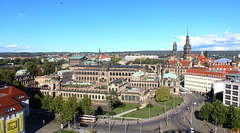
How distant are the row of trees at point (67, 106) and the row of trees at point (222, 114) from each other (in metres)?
35.5

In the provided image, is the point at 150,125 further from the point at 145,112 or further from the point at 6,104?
the point at 6,104

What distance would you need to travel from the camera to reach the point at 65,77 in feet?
423

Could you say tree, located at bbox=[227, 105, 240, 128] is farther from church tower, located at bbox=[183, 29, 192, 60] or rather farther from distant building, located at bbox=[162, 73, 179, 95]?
church tower, located at bbox=[183, 29, 192, 60]

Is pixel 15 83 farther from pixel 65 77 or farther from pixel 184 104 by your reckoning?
pixel 184 104

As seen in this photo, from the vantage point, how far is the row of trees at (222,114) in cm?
5166

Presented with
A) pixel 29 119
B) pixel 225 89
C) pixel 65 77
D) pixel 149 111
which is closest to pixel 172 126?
pixel 149 111

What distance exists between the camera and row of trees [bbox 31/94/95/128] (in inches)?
2167

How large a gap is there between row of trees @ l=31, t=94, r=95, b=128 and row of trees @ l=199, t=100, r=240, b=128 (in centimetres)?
3548

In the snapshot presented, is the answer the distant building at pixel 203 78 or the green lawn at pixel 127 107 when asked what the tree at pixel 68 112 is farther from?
the distant building at pixel 203 78

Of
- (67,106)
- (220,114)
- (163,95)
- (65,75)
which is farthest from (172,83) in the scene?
(65,75)

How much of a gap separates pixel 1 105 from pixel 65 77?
8494 cm

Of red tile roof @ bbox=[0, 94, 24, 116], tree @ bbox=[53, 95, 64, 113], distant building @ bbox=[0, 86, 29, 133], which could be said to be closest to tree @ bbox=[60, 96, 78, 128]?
tree @ bbox=[53, 95, 64, 113]

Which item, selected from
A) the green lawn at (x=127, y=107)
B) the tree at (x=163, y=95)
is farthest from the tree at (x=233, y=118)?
the green lawn at (x=127, y=107)

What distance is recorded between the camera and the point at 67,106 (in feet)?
182
